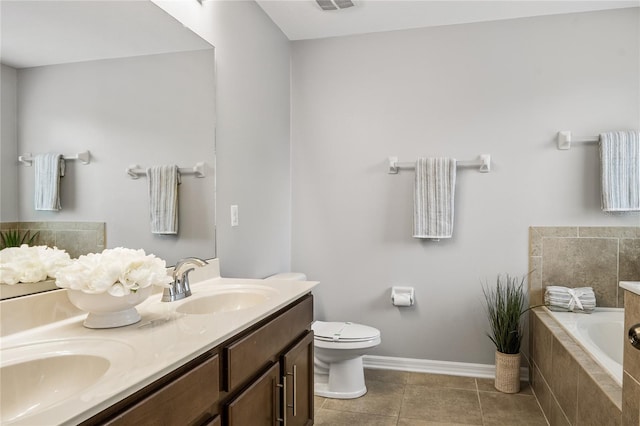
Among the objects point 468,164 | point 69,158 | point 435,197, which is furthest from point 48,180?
point 468,164

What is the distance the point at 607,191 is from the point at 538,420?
1.46 metres

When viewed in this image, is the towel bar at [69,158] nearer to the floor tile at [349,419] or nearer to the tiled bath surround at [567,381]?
the floor tile at [349,419]

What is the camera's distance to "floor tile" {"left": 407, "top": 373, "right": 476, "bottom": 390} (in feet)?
9.52

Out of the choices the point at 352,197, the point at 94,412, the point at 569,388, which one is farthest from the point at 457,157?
the point at 94,412

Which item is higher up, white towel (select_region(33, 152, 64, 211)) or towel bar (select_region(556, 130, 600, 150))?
towel bar (select_region(556, 130, 600, 150))

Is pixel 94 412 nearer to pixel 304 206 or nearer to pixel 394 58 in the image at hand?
pixel 304 206

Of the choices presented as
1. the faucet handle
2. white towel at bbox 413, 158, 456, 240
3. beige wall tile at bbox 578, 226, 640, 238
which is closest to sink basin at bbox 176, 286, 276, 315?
the faucet handle

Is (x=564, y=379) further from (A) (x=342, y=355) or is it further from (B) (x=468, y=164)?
(B) (x=468, y=164)

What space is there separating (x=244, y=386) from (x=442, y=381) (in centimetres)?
199

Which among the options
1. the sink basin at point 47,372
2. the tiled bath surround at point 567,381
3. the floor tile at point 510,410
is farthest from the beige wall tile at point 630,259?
the sink basin at point 47,372

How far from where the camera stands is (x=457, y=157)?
3070 millimetres

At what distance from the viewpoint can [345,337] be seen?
2637mm

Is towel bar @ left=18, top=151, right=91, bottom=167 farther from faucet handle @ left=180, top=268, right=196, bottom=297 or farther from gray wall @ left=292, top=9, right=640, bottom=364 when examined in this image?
gray wall @ left=292, top=9, right=640, bottom=364

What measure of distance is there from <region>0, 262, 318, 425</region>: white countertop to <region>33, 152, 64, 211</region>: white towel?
11.0 inches
